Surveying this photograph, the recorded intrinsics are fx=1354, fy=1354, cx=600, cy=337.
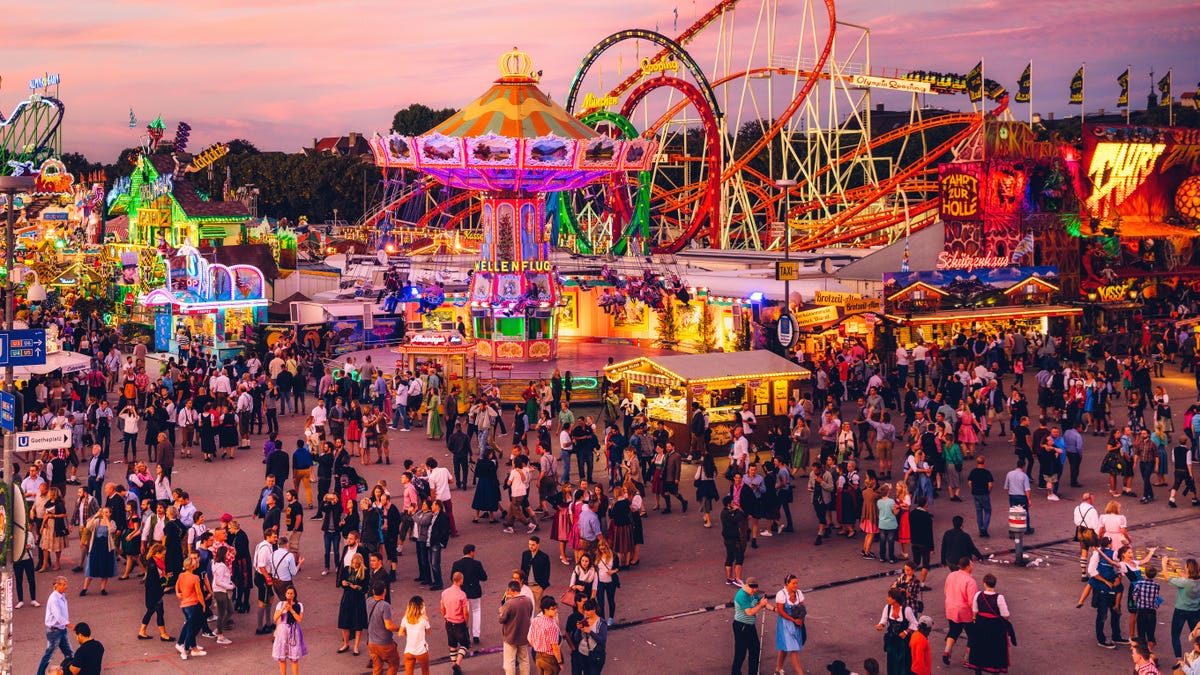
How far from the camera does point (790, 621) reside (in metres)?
13.5

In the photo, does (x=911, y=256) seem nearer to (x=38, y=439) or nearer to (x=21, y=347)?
(x=21, y=347)

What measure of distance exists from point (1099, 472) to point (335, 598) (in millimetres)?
13739

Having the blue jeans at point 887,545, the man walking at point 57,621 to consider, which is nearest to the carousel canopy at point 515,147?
the blue jeans at point 887,545

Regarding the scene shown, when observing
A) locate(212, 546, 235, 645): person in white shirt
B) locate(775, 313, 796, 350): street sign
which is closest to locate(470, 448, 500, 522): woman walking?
locate(212, 546, 235, 645): person in white shirt

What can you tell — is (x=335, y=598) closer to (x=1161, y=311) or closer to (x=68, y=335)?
(x=68, y=335)

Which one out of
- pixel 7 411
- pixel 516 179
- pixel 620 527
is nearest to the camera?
pixel 7 411

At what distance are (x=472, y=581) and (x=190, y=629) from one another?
10.1 ft

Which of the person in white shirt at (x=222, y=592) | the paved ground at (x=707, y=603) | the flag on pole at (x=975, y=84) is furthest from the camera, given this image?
the flag on pole at (x=975, y=84)

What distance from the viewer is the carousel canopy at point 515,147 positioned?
33812 mm

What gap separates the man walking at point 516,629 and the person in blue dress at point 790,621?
2479 mm

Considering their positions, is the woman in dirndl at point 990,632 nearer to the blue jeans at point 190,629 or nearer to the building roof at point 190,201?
the blue jeans at point 190,629

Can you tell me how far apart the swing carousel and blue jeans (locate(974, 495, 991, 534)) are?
1756cm

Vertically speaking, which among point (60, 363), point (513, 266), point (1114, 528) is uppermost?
point (513, 266)

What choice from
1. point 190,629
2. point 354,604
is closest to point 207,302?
point 190,629
